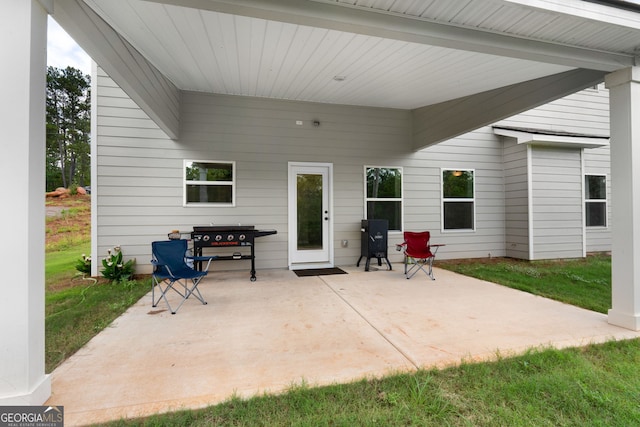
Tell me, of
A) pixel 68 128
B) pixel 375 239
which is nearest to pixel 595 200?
pixel 375 239

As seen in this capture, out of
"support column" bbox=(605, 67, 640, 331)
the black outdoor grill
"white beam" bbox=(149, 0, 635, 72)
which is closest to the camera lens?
"white beam" bbox=(149, 0, 635, 72)

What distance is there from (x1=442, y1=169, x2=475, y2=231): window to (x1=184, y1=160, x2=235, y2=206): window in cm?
472

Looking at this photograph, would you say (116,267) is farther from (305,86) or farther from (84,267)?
(305,86)

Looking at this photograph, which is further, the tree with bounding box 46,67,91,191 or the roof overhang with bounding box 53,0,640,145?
the tree with bounding box 46,67,91,191

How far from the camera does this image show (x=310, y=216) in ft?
19.1

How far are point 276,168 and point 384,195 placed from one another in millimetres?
2394

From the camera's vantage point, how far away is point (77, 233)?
7.16 metres

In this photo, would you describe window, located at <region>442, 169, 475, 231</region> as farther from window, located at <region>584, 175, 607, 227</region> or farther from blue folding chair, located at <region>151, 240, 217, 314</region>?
blue folding chair, located at <region>151, 240, 217, 314</region>

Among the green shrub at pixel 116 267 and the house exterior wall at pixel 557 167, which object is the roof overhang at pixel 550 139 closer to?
the house exterior wall at pixel 557 167

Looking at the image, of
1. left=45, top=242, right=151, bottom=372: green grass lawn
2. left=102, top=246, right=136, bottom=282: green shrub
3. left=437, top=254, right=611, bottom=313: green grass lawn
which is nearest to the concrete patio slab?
left=45, top=242, right=151, bottom=372: green grass lawn

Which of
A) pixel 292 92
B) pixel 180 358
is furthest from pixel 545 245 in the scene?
pixel 180 358

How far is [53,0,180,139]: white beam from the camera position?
84.8 inches

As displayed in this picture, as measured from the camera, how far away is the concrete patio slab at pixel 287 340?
1.84m

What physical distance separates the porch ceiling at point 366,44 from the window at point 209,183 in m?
1.36
